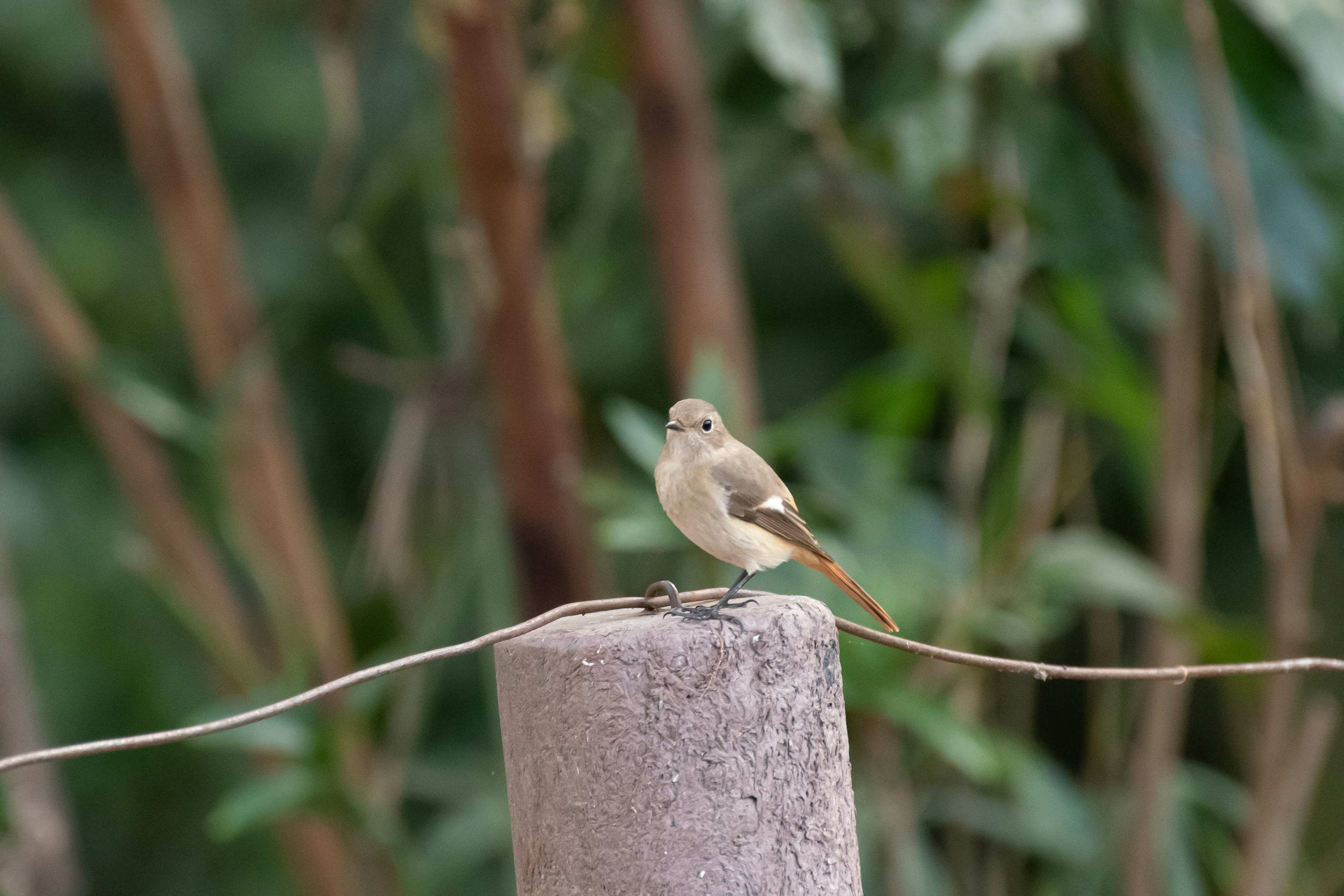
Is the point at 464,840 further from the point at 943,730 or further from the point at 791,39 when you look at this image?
the point at 791,39

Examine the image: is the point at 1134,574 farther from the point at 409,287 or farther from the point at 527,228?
the point at 409,287

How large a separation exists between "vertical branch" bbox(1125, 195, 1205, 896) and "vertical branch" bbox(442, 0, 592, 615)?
41.8 inches

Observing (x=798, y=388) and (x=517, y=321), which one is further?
(x=798, y=388)

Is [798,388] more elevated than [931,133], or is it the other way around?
[931,133]

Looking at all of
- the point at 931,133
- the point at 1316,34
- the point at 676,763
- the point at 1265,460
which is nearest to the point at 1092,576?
the point at 1265,460

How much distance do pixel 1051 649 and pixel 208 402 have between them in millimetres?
2013

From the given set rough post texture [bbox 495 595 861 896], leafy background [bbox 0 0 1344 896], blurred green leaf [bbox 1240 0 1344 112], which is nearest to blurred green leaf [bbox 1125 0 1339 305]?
leafy background [bbox 0 0 1344 896]

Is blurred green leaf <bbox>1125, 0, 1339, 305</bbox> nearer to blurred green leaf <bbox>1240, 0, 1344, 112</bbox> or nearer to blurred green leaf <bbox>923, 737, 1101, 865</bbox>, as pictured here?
blurred green leaf <bbox>1240, 0, 1344, 112</bbox>

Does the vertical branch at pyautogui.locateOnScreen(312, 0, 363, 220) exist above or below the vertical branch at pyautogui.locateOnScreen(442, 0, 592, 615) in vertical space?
above

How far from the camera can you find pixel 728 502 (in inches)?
51.3

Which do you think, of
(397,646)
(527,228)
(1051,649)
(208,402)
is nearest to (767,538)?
(527,228)

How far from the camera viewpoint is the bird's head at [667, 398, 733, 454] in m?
1.37

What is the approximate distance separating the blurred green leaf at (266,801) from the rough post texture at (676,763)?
128cm

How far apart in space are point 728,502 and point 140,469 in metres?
1.62
